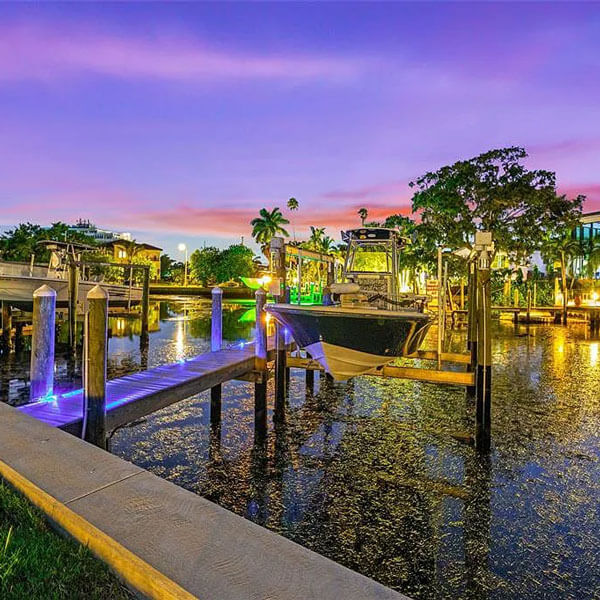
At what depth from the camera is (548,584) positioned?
4203 mm

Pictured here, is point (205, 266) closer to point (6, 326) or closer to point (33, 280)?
point (33, 280)

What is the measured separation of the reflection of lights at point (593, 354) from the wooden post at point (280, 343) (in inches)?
438

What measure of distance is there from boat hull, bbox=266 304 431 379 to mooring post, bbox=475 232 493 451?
0.92 m

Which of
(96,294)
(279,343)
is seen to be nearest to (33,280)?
(279,343)

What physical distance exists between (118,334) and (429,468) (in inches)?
723

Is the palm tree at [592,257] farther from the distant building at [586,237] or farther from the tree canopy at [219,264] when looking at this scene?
the tree canopy at [219,264]

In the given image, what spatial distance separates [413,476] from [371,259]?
5.53 metres

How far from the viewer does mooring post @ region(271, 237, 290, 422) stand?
30.6 feet

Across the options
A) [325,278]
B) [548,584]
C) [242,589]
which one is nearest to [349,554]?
[548,584]

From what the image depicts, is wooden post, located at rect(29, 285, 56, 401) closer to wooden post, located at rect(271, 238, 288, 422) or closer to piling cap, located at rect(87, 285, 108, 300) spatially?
piling cap, located at rect(87, 285, 108, 300)

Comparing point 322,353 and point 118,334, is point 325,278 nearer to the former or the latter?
point 322,353

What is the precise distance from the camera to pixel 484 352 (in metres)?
7.87

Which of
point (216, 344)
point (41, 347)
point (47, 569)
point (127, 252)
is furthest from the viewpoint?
point (127, 252)

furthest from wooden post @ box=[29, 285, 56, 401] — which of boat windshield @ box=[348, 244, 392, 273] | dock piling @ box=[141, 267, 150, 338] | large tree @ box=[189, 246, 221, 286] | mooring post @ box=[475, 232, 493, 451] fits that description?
large tree @ box=[189, 246, 221, 286]
